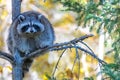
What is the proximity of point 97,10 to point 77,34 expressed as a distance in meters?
6.38

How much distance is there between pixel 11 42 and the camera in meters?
6.43

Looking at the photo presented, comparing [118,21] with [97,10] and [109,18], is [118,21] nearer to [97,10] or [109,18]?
[109,18]

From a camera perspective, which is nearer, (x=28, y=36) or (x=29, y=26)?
(x=29, y=26)

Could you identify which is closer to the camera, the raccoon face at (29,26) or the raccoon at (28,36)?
the raccoon face at (29,26)

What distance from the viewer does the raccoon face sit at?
5.94m

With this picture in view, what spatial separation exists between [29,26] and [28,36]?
15.8 inches

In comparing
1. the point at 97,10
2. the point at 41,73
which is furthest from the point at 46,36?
the point at 41,73

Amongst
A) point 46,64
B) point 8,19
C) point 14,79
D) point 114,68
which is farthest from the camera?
point 46,64

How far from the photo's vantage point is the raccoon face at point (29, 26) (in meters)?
5.94

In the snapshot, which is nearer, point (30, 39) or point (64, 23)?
point (30, 39)

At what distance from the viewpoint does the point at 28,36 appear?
634 centimetres

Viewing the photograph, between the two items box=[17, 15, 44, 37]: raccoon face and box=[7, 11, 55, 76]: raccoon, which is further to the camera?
box=[7, 11, 55, 76]: raccoon

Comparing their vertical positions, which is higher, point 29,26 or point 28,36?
point 29,26

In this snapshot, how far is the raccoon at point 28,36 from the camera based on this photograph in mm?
6137
